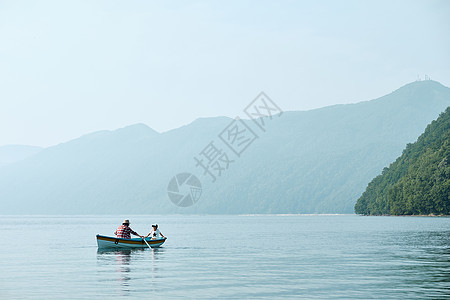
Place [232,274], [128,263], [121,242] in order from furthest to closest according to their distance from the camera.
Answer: [121,242] → [128,263] → [232,274]

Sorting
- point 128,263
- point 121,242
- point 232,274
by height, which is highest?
point 121,242

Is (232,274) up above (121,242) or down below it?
below

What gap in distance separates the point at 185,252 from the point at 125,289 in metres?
30.7

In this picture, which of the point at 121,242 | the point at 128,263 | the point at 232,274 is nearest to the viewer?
the point at 232,274

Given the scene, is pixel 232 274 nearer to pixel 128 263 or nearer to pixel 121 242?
pixel 128 263

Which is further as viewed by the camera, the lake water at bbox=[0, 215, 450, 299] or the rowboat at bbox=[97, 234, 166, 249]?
the rowboat at bbox=[97, 234, 166, 249]

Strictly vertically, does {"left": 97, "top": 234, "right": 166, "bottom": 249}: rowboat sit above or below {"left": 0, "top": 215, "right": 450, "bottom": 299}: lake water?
above

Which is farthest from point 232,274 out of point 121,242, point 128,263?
point 121,242

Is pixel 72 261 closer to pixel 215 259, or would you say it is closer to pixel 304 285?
pixel 215 259

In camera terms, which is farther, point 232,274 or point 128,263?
point 128,263

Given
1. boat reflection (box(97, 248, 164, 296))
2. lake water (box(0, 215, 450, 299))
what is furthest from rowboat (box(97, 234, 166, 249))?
lake water (box(0, 215, 450, 299))

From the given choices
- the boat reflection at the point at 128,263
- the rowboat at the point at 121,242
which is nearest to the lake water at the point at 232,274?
the boat reflection at the point at 128,263

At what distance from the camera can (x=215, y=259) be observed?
57906 mm

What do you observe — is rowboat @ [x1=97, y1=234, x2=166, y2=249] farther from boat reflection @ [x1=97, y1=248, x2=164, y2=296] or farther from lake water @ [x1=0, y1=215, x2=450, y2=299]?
lake water @ [x1=0, y1=215, x2=450, y2=299]
